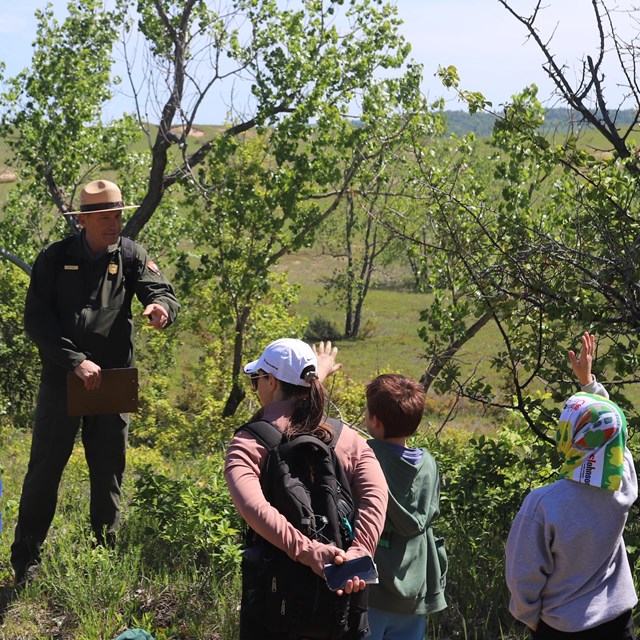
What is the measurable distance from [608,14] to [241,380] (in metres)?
11.5

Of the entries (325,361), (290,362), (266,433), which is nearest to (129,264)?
(325,361)

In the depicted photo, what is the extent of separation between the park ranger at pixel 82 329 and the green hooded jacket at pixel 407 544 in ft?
5.79

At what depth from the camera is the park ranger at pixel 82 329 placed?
14.5ft

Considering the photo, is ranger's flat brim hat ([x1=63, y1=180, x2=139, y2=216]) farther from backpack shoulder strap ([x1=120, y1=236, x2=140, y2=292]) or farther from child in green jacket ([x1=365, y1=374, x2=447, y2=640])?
child in green jacket ([x1=365, y1=374, x2=447, y2=640])

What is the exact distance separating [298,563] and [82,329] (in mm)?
2182

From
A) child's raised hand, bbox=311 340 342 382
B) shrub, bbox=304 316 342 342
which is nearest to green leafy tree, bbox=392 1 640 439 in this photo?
child's raised hand, bbox=311 340 342 382

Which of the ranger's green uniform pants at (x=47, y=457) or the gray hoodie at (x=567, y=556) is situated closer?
the gray hoodie at (x=567, y=556)

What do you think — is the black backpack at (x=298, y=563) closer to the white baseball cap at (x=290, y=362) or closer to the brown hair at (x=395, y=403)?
the white baseball cap at (x=290, y=362)

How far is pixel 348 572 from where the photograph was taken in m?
2.67

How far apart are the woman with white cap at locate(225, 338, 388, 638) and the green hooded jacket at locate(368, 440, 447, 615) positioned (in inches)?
8.3

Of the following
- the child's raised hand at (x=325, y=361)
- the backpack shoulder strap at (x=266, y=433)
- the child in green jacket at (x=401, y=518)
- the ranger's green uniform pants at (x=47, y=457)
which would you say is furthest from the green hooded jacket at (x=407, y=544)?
the ranger's green uniform pants at (x=47, y=457)

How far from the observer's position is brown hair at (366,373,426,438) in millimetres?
3127

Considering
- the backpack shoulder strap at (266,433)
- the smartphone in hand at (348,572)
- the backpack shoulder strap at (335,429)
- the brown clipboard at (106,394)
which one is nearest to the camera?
the smartphone in hand at (348,572)

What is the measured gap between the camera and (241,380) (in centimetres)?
1518
